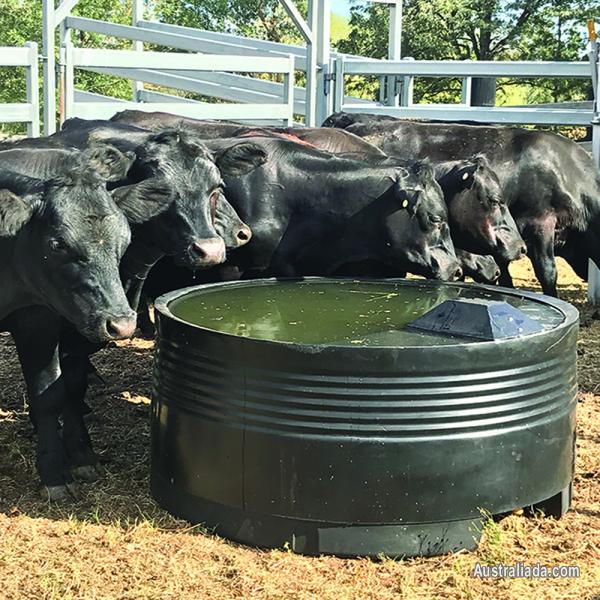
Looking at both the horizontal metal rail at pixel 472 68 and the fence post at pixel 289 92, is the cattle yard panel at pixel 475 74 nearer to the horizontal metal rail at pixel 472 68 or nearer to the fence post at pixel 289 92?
the horizontal metal rail at pixel 472 68

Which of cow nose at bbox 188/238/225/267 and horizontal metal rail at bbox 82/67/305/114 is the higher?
horizontal metal rail at bbox 82/67/305/114

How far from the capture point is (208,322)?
15.1ft

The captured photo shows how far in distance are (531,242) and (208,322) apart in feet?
16.1

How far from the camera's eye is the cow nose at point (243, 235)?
6.03m

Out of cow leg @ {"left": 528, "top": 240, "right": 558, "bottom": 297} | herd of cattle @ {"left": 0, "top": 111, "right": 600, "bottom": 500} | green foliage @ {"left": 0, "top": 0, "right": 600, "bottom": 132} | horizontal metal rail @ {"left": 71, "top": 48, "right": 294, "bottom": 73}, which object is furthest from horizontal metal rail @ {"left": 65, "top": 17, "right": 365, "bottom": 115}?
green foliage @ {"left": 0, "top": 0, "right": 600, "bottom": 132}

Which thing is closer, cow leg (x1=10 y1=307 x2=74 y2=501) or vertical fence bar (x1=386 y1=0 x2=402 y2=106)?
cow leg (x1=10 y1=307 x2=74 y2=501)

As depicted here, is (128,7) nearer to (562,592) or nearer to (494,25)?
(494,25)

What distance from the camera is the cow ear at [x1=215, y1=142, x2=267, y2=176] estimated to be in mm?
6203

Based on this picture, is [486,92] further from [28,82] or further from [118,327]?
[118,327]

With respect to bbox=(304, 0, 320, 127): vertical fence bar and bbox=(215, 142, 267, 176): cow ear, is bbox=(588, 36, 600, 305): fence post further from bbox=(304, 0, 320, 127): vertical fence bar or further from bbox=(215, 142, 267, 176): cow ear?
bbox=(215, 142, 267, 176): cow ear

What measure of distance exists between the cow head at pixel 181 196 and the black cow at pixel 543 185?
12.4ft

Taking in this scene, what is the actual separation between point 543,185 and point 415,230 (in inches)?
111

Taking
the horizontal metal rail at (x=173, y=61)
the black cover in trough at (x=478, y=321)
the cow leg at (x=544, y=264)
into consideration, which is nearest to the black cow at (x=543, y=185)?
the cow leg at (x=544, y=264)

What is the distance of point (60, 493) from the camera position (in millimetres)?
4742
